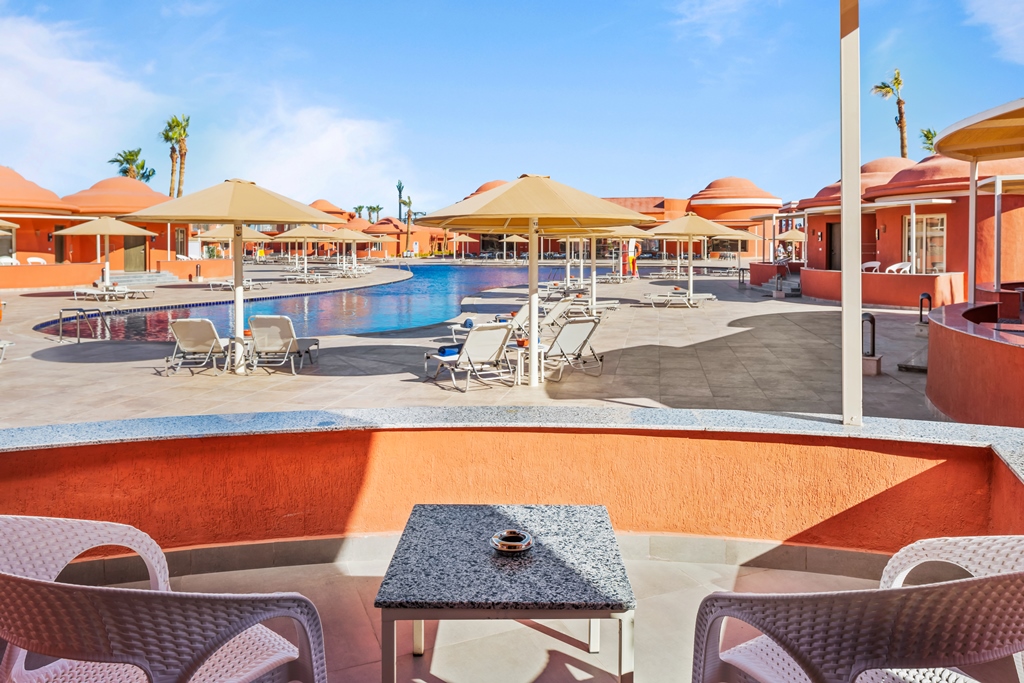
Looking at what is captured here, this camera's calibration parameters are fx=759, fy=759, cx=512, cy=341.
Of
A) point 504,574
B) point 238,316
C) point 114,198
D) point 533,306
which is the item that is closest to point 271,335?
point 238,316

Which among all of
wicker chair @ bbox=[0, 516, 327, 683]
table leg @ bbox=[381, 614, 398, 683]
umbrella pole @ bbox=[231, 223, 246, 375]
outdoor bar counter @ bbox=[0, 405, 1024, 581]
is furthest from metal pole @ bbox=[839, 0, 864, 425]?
umbrella pole @ bbox=[231, 223, 246, 375]

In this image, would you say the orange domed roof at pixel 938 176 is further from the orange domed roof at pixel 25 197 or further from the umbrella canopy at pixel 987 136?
the orange domed roof at pixel 25 197

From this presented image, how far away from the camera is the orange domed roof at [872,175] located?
26562 mm

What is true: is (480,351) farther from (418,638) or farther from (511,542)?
(511,542)

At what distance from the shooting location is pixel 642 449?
356cm

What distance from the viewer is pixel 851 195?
11.1 ft

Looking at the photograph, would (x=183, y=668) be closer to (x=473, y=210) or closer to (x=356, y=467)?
(x=356, y=467)

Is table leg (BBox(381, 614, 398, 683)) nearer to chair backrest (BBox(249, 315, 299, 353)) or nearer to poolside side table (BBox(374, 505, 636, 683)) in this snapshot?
poolside side table (BBox(374, 505, 636, 683))

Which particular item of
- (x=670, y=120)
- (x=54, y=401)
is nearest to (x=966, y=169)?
(x=670, y=120)

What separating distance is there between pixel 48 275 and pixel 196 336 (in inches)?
804

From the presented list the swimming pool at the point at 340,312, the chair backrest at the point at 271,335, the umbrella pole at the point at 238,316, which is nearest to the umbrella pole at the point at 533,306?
the chair backrest at the point at 271,335

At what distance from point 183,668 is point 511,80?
3913 centimetres

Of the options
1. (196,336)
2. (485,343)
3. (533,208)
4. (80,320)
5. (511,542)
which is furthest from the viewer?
(80,320)

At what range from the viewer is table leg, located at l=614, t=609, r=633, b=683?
6.73 feet
